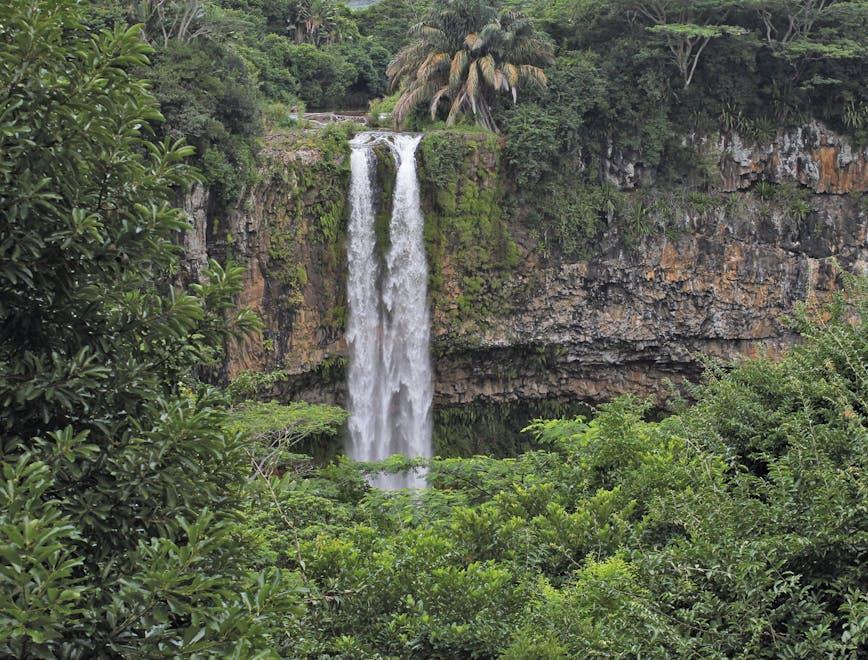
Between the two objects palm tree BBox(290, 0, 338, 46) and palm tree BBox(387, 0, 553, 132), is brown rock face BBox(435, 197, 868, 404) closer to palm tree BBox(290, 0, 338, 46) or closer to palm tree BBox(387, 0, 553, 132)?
palm tree BBox(387, 0, 553, 132)

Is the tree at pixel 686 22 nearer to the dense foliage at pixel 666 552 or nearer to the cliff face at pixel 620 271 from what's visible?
the cliff face at pixel 620 271

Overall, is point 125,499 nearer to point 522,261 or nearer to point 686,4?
point 522,261

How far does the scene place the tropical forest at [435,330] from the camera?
3.38 meters

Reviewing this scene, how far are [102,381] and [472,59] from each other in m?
18.5

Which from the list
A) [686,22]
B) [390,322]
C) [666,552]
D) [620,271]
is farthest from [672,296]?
[666,552]

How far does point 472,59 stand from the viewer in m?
20.5

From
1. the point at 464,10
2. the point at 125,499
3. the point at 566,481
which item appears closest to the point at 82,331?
the point at 125,499

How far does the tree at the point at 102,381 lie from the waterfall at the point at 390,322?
16429mm

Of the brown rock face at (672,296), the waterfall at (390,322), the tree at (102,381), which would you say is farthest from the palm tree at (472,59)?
the tree at (102,381)

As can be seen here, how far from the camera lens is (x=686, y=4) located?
21484 millimetres

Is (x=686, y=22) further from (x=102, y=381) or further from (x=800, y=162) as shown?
(x=102, y=381)

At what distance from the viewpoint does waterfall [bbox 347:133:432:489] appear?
2020cm

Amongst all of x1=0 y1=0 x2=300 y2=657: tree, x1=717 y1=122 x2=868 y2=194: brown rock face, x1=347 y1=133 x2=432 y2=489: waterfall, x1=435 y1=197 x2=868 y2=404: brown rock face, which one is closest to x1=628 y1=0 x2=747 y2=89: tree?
x1=717 y1=122 x2=868 y2=194: brown rock face

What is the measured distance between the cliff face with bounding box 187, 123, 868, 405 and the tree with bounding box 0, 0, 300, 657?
16.2m
